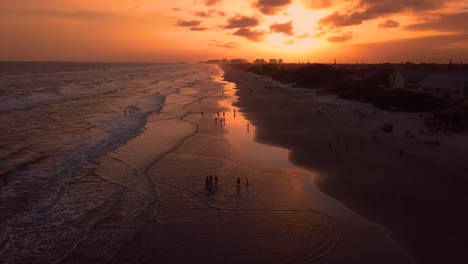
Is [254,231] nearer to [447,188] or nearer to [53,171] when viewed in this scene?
[447,188]

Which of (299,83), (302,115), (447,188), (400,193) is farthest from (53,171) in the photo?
(299,83)

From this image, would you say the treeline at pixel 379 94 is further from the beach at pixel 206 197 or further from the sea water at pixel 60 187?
the sea water at pixel 60 187

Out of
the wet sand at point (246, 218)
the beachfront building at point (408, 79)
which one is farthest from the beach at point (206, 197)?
the beachfront building at point (408, 79)

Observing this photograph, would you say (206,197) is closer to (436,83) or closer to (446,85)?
(446,85)

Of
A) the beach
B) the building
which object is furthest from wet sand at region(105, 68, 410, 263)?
the building

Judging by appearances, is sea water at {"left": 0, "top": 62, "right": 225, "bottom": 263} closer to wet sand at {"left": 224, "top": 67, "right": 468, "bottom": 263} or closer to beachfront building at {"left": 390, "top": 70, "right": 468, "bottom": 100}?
wet sand at {"left": 224, "top": 67, "right": 468, "bottom": 263}

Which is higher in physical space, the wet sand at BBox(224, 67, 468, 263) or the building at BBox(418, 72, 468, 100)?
the building at BBox(418, 72, 468, 100)
